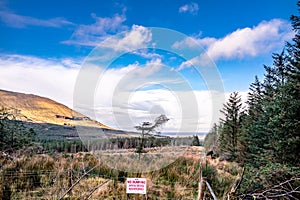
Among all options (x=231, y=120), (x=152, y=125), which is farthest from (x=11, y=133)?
(x=231, y=120)

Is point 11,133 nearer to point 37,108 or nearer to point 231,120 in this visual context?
point 231,120

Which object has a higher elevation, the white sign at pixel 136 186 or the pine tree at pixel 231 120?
the pine tree at pixel 231 120

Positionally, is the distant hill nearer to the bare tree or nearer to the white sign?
the bare tree

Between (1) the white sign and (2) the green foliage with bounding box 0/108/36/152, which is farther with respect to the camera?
(2) the green foliage with bounding box 0/108/36/152

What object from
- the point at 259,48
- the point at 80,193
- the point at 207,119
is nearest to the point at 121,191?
the point at 80,193

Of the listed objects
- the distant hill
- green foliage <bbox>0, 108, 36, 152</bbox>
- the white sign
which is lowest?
the white sign

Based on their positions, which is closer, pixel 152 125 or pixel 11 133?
pixel 152 125

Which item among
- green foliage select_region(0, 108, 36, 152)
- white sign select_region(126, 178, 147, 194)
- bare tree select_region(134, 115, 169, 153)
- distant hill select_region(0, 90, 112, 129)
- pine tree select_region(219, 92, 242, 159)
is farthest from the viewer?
distant hill select_region(0, 90, 112, 129)

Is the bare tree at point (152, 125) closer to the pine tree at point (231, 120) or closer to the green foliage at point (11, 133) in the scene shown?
the green foliage at point (11, 133)

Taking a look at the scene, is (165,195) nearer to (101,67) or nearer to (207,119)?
(207,119)

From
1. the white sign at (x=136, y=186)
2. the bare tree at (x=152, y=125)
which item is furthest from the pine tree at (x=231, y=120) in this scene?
the white sign at (x=136, y=186)

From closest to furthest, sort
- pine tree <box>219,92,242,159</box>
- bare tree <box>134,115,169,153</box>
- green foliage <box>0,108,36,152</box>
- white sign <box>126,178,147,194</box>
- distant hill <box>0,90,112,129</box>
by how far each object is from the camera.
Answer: white sign <box>126,178,147,194</box>, bare tree <box>134,115,169,153</box>, green foliage <box>0,108,36,152</box>, pine tree <box>219,92,242,159</box>, distant hill <box>0,90,112,129</box>

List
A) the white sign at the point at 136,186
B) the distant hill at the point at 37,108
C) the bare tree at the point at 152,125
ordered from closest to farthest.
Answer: the white sign at the point at 136,186 < the bare tree at the point at 152,125 < the distant hill at the point at 37,108

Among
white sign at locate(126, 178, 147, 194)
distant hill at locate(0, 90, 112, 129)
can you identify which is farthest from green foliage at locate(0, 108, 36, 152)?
distant hill at locate(0, 90, 112, 129)
